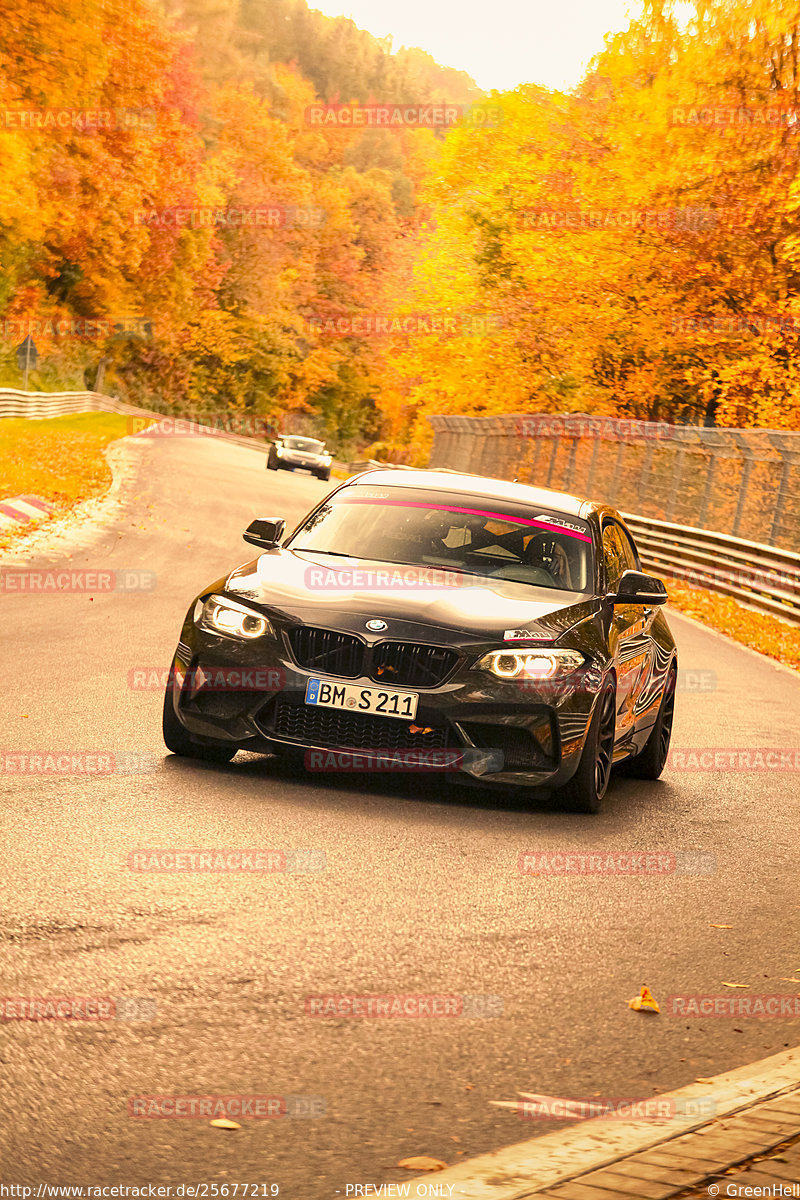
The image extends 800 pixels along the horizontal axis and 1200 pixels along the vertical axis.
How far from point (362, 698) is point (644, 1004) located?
9.06 ft

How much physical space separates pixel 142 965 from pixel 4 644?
7278mm

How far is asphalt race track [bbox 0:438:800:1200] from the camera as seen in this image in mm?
3766

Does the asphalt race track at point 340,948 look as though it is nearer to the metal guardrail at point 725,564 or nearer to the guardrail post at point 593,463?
the metal guardrail at point 725,564

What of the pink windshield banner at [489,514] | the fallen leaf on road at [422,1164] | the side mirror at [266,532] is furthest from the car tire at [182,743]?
the fallen leaf on road at [422,1164]

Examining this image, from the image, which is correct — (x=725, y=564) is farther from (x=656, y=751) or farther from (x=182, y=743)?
(x=182, y=743)

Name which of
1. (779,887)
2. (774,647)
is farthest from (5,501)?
(779,887)

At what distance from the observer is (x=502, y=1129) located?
385 cm

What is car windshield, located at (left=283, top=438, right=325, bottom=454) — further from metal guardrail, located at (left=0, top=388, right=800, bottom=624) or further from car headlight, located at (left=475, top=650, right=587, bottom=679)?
car headlight, located at (left=475, top=650, right=587, bottom=679)

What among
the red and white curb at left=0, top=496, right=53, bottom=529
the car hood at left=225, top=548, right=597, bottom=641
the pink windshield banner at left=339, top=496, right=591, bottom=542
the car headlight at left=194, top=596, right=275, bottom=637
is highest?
the pink windshield banner at left=339, top=496, right=591, bottom=542

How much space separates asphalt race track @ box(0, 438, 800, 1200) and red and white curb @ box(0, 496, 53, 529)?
1181 centimetres

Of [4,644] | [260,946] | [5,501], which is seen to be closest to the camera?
[260,946]

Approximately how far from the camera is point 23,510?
22688 mm

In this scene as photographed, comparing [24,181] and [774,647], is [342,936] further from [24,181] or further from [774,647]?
[24,181]

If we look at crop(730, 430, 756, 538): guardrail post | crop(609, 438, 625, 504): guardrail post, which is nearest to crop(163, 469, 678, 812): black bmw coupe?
crop(730, 430, 756, 538): guardrail post
